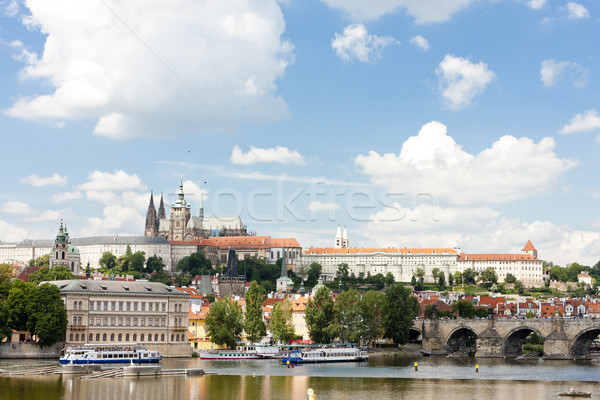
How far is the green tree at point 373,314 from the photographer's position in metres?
93.5

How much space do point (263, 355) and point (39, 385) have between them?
34.0m

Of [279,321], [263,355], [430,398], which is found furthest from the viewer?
[279,321]

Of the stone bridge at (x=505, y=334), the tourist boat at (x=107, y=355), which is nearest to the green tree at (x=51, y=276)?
the tourist boat at (x=107, y=355)

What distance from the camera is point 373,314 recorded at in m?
94.4

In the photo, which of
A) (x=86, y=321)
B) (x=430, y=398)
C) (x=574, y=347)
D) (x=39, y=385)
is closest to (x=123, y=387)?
(x=39, y=385)

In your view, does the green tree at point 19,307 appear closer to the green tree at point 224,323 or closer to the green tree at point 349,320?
the green tree at point 224,323

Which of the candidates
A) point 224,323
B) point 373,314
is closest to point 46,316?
point 224,323

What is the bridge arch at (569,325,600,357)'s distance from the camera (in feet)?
297

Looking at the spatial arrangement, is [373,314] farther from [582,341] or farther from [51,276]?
[51,276]

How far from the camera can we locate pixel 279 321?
9050cm

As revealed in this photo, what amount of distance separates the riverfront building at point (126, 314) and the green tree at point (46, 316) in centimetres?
187

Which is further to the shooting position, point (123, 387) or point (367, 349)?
point (367, 349)

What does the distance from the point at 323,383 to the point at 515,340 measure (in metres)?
46.7

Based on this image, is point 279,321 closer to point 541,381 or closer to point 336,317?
point 336,317
